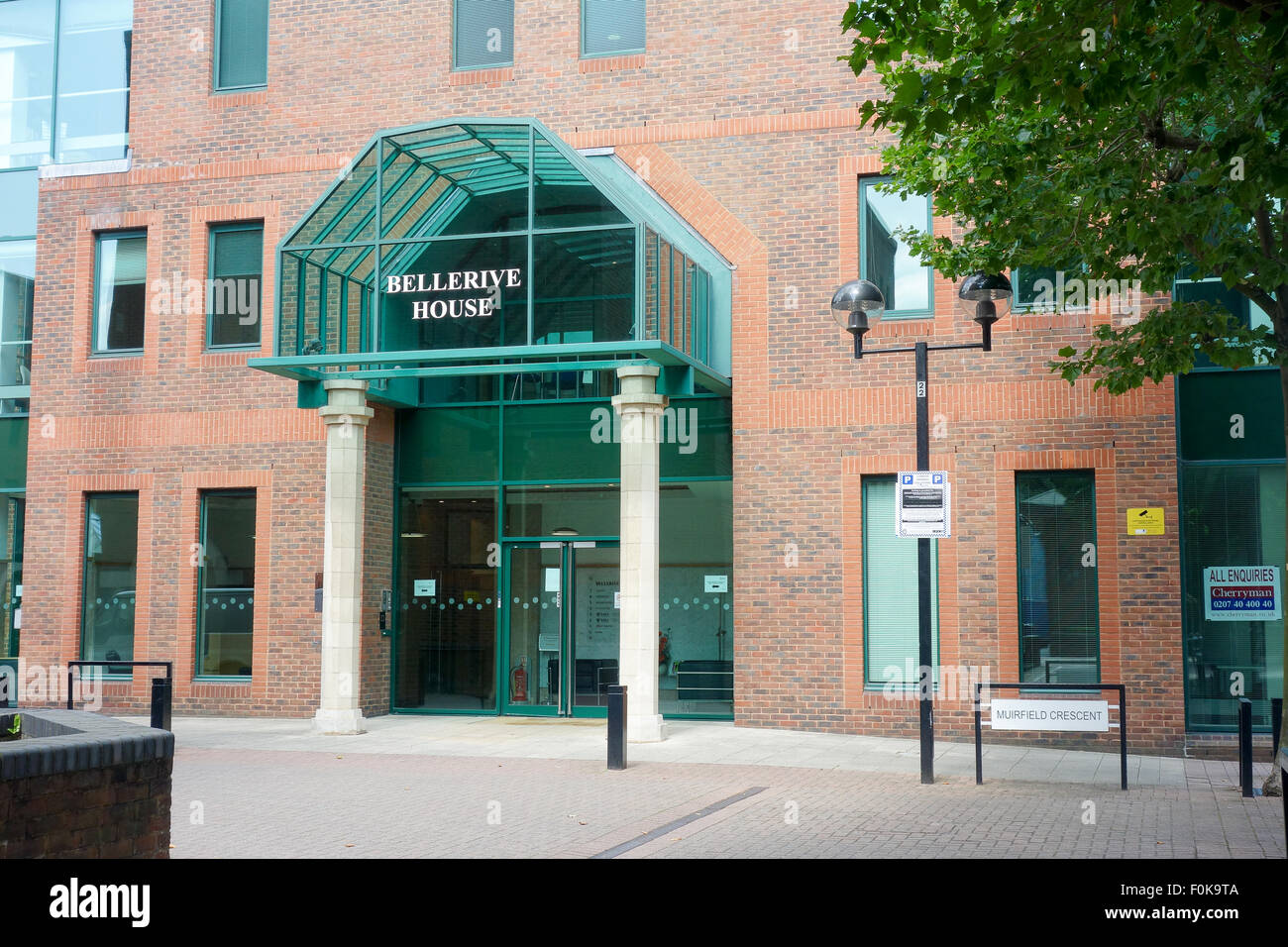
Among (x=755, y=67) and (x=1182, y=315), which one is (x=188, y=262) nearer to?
(x=755, y=67)

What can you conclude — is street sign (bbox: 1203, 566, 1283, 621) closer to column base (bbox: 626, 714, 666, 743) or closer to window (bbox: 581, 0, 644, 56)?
column base (bbox: 626, 714, 666, 743)

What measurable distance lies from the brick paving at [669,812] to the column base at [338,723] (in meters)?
2.23

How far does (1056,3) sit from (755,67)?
33.4 ft

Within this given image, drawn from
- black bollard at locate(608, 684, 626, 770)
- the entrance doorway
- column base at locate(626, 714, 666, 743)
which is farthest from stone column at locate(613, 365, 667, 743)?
the entrance doorway

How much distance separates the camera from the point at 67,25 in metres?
19.8

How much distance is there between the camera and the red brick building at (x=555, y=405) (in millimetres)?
15523

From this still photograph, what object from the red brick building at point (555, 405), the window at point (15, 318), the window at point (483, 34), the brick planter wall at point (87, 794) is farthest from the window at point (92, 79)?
the brick planter wall at point (87, 794)

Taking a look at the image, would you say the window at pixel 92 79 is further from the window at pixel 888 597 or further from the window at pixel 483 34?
the window at pixel 888 597

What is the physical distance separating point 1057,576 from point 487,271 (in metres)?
7.70

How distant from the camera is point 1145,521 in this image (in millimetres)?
15172

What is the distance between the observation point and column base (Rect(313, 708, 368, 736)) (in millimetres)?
16062

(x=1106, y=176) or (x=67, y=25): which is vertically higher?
(x=67, y=25)

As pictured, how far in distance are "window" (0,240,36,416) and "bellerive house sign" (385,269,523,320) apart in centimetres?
771
